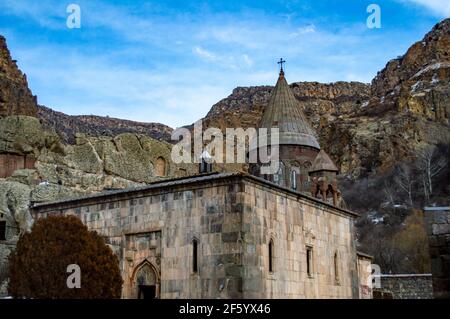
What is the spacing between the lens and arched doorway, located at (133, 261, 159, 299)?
14250 millimetres

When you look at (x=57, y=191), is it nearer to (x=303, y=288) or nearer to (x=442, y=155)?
(x=303, y=288)

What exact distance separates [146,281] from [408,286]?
1799 centimetres

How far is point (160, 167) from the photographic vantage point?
33.1 metres

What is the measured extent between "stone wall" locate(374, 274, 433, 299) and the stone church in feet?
38.1

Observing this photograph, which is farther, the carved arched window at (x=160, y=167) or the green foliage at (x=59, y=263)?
the carved arched window at (x=160, y=167)

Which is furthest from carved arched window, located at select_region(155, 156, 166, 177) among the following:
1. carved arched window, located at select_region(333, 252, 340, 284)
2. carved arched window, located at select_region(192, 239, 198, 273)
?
carved arched window, located at select_region(192, 239, 198, 273)

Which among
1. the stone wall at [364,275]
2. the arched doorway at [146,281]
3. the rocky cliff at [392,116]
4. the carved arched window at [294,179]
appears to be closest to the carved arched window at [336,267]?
the stone wall at [364,275]

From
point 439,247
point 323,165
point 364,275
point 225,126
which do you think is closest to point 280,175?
point 323,165

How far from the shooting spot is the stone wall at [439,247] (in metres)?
8.57

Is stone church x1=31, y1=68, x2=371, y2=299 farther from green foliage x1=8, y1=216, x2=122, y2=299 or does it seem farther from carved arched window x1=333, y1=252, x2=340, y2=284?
green foliage x1=8, y1=216, x2=122, y2=299

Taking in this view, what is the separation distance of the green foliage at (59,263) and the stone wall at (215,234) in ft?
Result: 3.61

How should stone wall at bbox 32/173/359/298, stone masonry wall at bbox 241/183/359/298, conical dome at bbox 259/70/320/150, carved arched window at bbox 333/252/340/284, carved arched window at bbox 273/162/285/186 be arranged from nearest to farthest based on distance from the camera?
stone wall at bbox 32/173/359/298, stone masonry wall at bbox 241/183/359/298, carved arched window at bbox 333/252/340/284, carved arched window at bbox 273/162/285/186, conical dome at bbox 259/70/320/150

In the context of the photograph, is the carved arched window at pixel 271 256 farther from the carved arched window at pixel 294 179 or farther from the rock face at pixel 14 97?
the rock face at pixel 14 97

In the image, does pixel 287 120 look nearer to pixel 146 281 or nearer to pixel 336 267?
pixel 336 267
